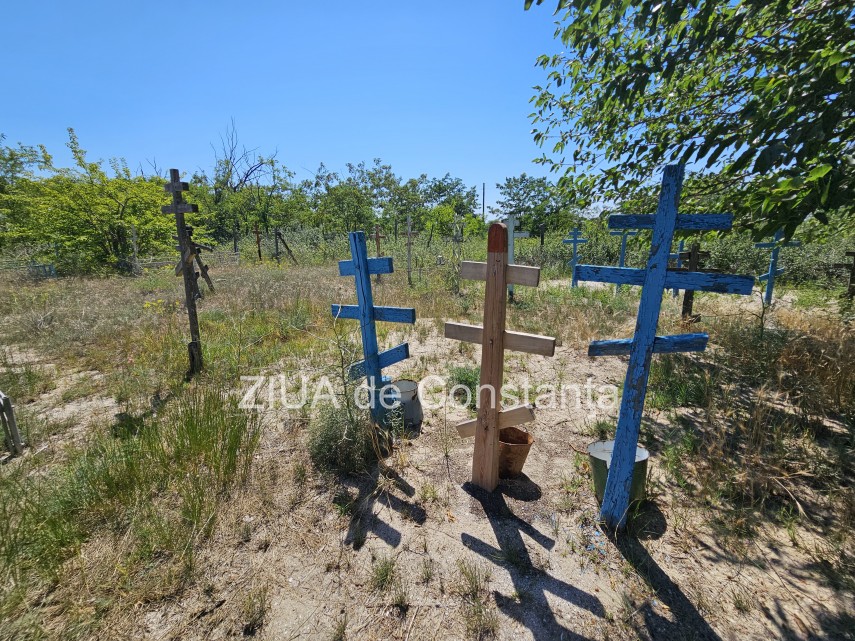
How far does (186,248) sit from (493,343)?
4.37 m

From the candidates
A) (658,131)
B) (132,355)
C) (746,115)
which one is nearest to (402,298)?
(132,355)

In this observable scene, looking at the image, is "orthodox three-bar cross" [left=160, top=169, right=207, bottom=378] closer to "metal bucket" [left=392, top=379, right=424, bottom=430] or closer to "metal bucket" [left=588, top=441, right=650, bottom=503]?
"metal bucket" [left=392, top=379, right=424, bottom=430]

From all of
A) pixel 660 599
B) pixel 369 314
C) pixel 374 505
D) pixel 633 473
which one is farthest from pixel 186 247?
pixel 660 599

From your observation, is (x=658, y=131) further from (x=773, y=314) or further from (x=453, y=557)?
(x=773, y=314)

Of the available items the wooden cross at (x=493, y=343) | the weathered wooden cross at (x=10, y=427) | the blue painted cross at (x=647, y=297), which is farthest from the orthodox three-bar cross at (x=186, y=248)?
the blue painted cross at (x=647, y=297)

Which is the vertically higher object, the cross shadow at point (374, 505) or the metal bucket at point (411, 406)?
the metal bucket at point (411, 406)

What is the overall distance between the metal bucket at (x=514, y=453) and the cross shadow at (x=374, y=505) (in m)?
0.75

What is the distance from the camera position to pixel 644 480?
252cm

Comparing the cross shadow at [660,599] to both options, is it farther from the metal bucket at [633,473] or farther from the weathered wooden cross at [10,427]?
the weathered wooden cross at [10,427]

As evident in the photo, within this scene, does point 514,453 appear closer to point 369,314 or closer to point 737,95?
point 369,314

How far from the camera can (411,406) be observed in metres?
3.71

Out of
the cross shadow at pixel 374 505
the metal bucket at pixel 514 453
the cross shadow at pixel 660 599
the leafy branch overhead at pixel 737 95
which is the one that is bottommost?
the cross shadow at pixel 374 505

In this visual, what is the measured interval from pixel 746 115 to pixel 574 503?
8.67 ft

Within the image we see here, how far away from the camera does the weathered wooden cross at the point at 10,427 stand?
318cm
